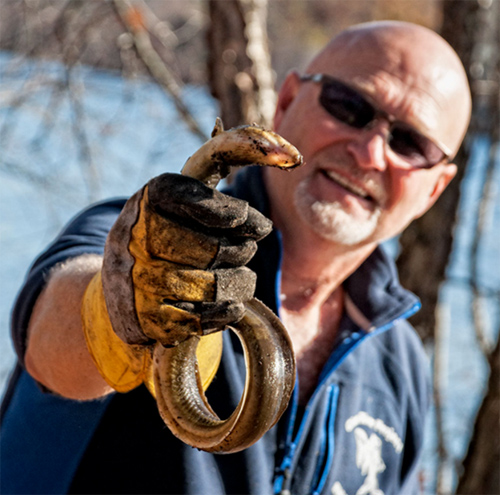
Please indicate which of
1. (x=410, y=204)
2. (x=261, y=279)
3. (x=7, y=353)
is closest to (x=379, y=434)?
(x=261, y=279)

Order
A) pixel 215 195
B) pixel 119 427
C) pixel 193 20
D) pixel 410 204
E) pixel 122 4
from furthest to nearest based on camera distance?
pixel 193 20
pixel 122 4
pixel 410 204
pixel 119 427
pixel 215 195

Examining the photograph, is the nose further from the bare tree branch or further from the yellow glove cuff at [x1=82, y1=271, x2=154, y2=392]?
the bare tree branch

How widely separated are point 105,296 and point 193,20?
18.2 feet

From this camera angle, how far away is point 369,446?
229 centimetres

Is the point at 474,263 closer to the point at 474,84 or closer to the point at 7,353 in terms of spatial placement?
the point at 474,84

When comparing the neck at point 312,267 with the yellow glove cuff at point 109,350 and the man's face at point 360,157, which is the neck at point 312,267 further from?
the yellow glove cuff at point 109,350

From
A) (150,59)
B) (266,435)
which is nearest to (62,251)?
(266,435)

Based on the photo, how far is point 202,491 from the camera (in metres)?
1.91

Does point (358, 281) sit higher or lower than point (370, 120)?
lower

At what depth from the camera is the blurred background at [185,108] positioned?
13.7 feet

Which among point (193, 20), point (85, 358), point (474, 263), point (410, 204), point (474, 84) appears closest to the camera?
point (85, 358)

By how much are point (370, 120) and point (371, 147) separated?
11cm

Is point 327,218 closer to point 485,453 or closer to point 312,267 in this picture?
point 312,267

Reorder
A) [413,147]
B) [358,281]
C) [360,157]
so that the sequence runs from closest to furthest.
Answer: [360,157] → [413,147] → [358,281]
